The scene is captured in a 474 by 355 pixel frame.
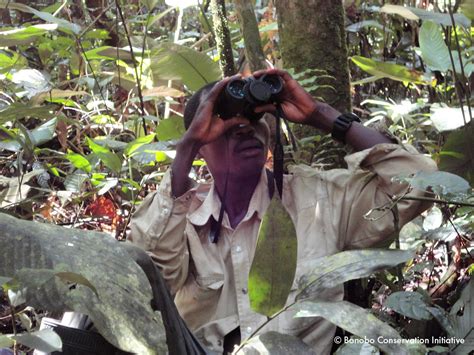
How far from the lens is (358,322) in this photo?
104cm

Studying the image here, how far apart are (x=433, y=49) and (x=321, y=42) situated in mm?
470

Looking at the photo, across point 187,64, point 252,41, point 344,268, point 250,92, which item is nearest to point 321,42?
point 252,41

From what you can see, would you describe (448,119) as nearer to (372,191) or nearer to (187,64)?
(372,191)

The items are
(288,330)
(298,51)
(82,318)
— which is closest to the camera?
(82,318)

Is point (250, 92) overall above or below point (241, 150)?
above

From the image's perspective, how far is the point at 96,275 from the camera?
0.89m

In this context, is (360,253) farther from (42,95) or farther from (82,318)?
(42,95)

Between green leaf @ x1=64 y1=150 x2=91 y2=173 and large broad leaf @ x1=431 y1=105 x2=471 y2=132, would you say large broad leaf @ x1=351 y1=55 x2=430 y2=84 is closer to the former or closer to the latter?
large broad leaf @ x1=431 y1=105 x2=471 y2=132

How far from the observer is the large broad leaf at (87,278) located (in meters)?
0.85

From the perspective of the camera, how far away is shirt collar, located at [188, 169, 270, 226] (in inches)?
85.6

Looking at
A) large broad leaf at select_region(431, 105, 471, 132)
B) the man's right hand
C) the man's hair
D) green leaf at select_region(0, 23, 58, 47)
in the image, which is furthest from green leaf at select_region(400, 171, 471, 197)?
green leaf at select_region(0, 23, 58, 47)

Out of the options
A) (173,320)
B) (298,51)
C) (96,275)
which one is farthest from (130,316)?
(298,51)

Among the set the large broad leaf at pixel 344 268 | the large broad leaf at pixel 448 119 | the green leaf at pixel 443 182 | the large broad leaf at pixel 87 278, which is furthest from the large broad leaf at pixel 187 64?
the large broad leaf at pixel 87 278

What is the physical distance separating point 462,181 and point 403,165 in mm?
529
